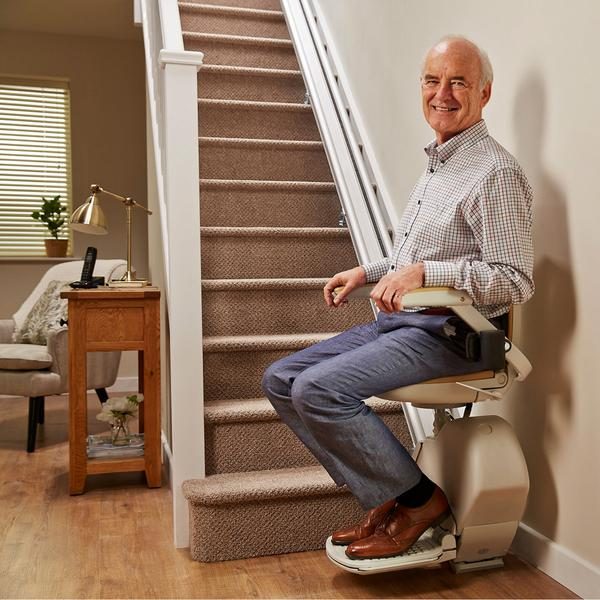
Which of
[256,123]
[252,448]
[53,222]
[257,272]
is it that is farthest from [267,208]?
[53,222]

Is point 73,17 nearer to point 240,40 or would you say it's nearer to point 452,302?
point 240,40

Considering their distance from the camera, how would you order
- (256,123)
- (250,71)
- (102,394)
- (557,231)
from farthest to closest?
(102,394)
(250,71)
(256,123)
(557,231)

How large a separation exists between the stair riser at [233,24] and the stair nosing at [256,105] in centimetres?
67

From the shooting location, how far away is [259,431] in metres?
2.37

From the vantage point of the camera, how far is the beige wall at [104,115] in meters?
5.48

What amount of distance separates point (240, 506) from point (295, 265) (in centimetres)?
118

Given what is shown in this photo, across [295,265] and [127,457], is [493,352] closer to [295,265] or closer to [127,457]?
[295,265]

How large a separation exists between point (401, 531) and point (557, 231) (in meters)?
0.84

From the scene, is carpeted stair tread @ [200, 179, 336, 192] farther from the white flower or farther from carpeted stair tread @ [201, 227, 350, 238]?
the white flower

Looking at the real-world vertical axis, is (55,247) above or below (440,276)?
above

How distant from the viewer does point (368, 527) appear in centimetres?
189

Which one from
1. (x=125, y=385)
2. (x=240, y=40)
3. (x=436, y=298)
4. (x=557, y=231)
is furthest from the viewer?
(x=125, y=385)

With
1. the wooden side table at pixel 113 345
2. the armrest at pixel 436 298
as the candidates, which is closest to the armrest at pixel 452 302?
the armrest at pixel 436 298

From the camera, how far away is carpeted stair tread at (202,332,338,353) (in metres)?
2.51
